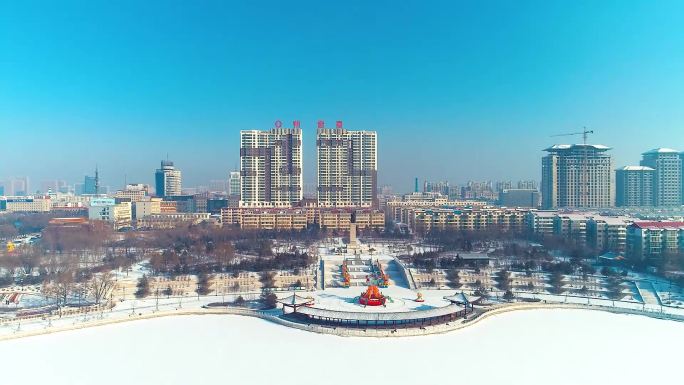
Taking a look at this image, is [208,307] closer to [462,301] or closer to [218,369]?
[218,369]

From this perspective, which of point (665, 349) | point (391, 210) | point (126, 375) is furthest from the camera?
point (391, 210)

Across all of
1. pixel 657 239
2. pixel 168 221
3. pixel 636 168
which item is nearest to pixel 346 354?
pixel 657 239

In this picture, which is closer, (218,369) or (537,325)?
(218,369)

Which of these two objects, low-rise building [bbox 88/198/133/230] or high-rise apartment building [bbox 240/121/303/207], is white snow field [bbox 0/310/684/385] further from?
low-rise building [bbox 88/198/133/230]

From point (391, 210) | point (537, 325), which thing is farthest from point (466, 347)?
point (391, 210)

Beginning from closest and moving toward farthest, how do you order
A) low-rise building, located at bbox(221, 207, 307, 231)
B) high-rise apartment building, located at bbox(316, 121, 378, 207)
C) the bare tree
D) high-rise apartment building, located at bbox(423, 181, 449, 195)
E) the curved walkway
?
the curved walkway → the bare tree → low-rise building, located at bbox(221, 207, 307, 231) → high-rise apartment building, located at bbox(316, 121, 378, 207) → high-rise apartment building, located at bbox(423, 181, 449, 195)

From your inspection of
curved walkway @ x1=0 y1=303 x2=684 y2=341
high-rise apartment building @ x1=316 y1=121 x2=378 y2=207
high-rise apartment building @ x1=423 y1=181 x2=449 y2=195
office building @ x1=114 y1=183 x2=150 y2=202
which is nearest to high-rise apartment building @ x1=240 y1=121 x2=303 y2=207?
high-rise apartment building @ x1=316 y1=121 x2=378 y2=207

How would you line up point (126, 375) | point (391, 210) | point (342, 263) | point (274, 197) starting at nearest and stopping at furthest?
point (126, 375) < point (342, 263) < point (274, 197) < point (391, 210)

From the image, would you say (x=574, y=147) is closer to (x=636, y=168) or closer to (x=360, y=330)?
(x=636, y=168)
